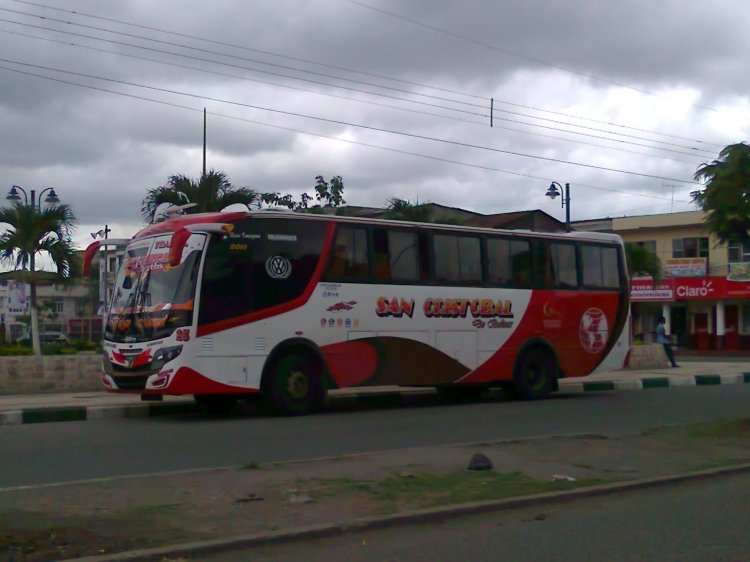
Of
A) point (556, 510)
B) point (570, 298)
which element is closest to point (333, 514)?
point (556, 510)

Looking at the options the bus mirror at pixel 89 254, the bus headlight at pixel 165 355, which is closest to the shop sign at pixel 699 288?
the bus mirror at pixel 89 254

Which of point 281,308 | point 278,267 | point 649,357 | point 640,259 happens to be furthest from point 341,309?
point 640,259

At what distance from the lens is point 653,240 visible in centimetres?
5200

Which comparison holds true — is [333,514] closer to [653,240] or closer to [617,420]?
[617,420]

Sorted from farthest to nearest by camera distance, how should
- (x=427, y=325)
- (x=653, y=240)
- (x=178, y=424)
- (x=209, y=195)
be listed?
(x=653, y=240), (x=209, y=195), (x=427, y=325), (x=178, y=424)

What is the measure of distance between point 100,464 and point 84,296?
5774 centimetres

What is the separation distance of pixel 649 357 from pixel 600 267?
9805mm

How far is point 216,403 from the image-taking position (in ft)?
55.1

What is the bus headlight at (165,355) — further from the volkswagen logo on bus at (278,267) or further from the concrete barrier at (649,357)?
the concrete barrier at (649,357)

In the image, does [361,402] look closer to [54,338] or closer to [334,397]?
[334,397]

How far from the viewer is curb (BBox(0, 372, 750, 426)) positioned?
15.2 metres

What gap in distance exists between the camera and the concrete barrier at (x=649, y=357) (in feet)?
96.6

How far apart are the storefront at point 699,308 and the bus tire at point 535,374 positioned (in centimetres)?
2946

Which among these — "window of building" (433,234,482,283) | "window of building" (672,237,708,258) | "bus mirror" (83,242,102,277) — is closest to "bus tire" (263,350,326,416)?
"window of building" (433,234,482,283)
